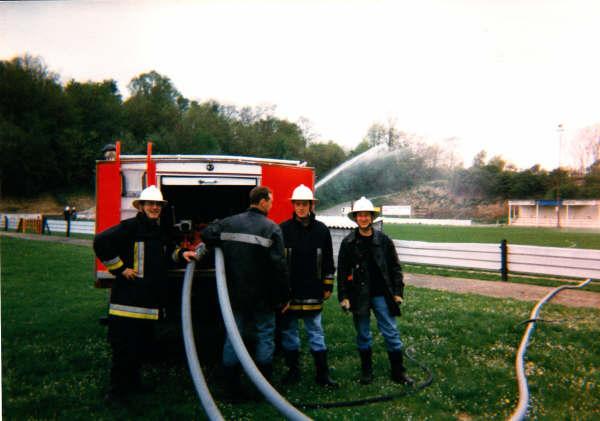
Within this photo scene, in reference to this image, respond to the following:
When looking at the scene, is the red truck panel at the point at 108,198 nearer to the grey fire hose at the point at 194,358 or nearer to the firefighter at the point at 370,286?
the grey fire hose at the point at 194,358

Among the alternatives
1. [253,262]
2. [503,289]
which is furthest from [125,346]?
[503,289]

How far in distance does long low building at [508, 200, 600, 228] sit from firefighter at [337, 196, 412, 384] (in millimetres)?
10498

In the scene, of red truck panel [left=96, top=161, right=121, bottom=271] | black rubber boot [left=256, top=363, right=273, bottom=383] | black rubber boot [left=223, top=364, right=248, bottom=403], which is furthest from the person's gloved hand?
red truck panel [left=96, top=161, right=121, bottom=271]

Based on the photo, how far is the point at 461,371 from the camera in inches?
211

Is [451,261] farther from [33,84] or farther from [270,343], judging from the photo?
[33,84]

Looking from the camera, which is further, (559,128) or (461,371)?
(559,128)

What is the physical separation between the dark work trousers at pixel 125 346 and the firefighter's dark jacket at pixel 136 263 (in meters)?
0.09

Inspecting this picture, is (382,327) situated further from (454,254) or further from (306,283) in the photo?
(454,254)

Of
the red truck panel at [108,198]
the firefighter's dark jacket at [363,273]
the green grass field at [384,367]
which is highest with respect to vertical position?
the red truck panel at [108,198]

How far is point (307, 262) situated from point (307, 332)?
803 mm

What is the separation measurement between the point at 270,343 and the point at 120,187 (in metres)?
2.90

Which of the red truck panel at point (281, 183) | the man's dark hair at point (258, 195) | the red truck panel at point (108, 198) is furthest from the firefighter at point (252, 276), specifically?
the red truck panel at point (108, 198)

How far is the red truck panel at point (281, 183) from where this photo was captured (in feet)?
20.3

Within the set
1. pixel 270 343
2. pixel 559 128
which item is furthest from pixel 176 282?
pixel 559 128
